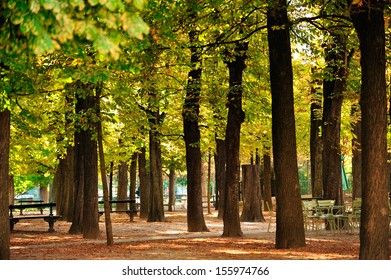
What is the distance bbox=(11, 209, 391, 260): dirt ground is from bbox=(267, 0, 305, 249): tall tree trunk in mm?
466

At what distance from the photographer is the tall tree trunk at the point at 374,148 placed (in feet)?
38.3

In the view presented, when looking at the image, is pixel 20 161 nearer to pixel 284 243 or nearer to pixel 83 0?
pixel 284 243

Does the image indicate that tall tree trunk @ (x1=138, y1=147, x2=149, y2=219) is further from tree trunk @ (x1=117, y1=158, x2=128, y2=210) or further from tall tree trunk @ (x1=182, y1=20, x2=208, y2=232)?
tall tree trunk @ (x1=182, y1=20, x2=208, y2=232)

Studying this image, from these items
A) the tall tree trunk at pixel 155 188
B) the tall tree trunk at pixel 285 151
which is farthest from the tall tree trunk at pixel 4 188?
the tall tree trunk at pixel 155 188

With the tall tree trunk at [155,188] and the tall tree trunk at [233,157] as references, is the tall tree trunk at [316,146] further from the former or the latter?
the tall tree trunk at [233,157]

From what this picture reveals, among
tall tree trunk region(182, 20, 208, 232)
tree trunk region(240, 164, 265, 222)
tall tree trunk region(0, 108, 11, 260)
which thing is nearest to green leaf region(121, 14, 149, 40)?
tall tree trunk region(0, 108, 11, 260)

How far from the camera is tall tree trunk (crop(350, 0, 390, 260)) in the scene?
38.3 ft

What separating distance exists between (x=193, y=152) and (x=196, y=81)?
227 cm

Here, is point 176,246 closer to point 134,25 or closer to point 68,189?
point 134,25

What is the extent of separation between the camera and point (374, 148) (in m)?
11.7

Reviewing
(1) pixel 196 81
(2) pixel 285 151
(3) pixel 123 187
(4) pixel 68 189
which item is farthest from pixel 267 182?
(2) pixel 285 151

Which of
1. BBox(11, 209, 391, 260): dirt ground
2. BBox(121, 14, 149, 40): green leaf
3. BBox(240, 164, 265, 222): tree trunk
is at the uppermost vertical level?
BBox(121, 14, 149, 40): green leaf

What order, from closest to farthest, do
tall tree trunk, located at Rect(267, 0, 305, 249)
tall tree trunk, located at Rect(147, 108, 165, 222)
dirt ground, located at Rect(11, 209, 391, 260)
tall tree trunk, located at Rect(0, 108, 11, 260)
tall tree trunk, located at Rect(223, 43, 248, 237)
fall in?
tall tree trunk, located at Rect(0, 108, 11, 260) → dirt ground, located at Rect(11, 209, 391, 260) → tall tree trunk, located at Rect(267, 0, 305, 249) → tall tree trunk, located at Rect(223, 43, 248, 237) → tall tree trunk, located at Rect(147, 108, 165, 222)

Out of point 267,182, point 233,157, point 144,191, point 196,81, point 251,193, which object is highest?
point 196,81
